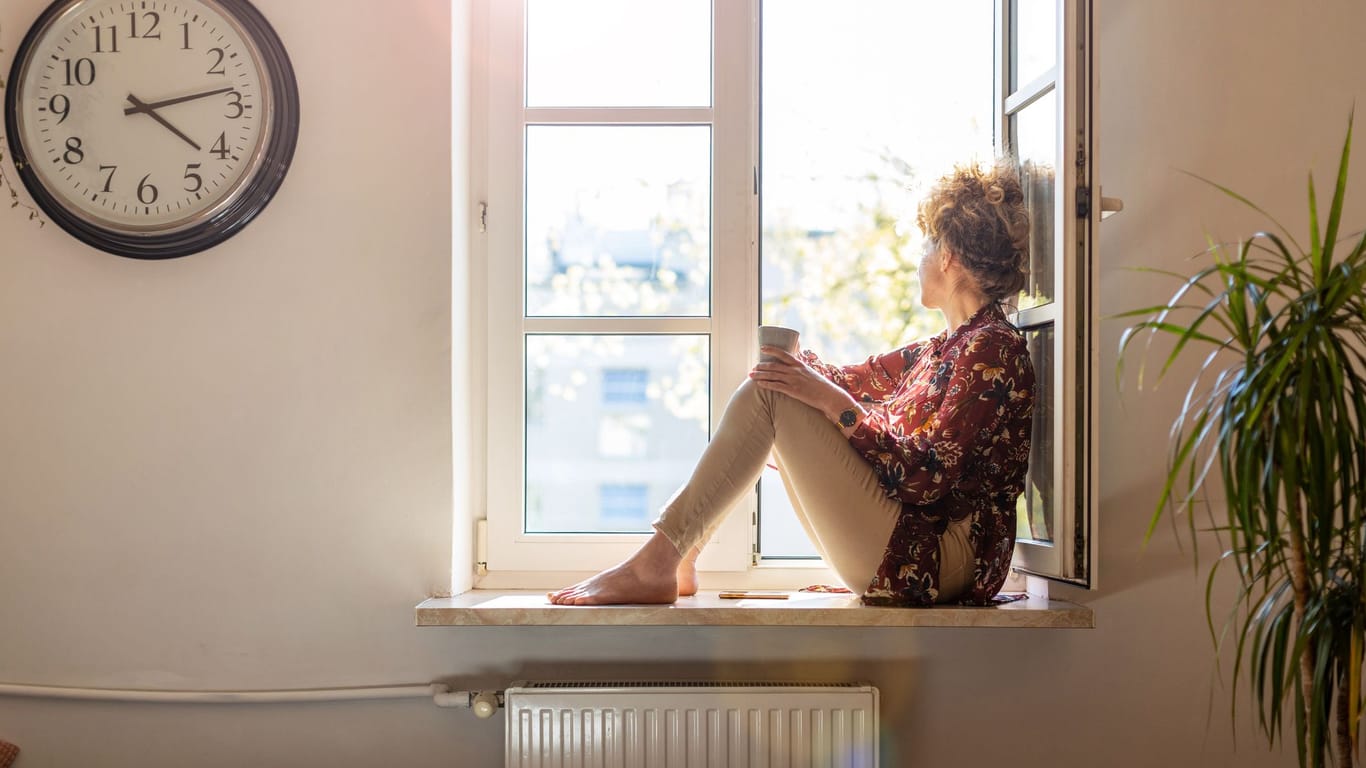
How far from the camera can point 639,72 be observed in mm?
2289

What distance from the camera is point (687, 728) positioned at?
6.47 ft

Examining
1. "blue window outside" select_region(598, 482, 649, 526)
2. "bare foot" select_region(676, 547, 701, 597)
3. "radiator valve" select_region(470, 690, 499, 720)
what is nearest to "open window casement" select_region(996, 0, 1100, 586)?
"bare foot" select_region(676, 547, 701, 597)

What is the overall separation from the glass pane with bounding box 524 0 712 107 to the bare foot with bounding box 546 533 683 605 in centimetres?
96

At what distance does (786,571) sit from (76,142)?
164cm

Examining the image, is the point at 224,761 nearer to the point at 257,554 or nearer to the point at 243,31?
the point at 257,554

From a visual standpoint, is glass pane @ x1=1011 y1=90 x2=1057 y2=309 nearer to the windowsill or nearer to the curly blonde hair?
the curly blonde hair

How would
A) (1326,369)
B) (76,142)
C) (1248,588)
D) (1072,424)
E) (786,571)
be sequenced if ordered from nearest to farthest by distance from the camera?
(1326,369) → (1248,588) → (1072,424) → (76,142) → (786,571)

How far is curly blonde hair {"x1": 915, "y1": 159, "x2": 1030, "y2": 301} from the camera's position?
6.63 feet

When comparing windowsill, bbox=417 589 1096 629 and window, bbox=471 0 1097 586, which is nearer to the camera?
windowsill, bbox=417 589 1096 629

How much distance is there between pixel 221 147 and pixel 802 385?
122 centimetres

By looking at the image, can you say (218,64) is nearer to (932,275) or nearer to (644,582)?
(644,582)

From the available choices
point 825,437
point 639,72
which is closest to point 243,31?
point 639,72

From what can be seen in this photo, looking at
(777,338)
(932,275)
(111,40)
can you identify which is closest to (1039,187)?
(932,275)

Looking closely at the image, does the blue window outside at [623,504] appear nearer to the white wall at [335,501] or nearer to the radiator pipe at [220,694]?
the white wall at [335,501]
